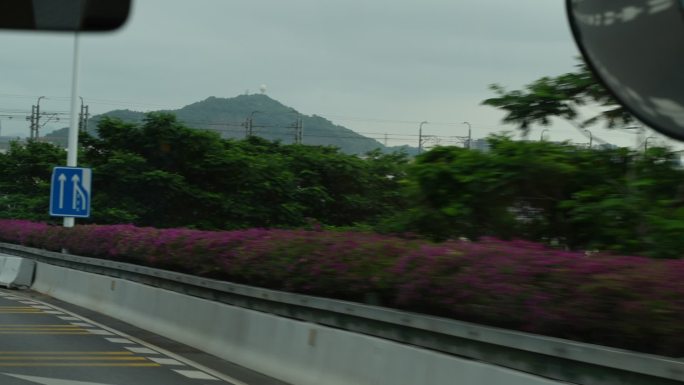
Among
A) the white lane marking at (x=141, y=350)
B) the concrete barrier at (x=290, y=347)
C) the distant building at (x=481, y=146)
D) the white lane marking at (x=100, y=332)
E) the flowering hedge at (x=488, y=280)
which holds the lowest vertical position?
the white lane marking at (x=100, y=332)

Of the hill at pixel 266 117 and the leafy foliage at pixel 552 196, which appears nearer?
the leafy foliage at pixel 552 196

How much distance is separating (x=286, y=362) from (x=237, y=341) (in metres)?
1.71

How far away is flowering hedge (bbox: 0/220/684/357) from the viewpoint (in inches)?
249

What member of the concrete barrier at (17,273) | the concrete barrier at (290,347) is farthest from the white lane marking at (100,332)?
the concrete barrier at (17,273)

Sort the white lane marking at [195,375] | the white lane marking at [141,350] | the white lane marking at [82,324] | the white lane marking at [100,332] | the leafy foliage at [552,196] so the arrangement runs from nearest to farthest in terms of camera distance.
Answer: the leafy foliage at [552,196], the white lane marking at [195,375], the white lane marking at [141,350], the white lane marking at [100,332], the white lane marking at [82,324]

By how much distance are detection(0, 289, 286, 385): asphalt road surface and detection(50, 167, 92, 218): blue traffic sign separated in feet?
29.4

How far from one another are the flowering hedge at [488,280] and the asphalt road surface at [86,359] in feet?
4.83

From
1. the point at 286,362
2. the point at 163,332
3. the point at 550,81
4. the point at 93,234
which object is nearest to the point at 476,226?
the point at 550,81

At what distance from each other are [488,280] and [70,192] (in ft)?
65.4

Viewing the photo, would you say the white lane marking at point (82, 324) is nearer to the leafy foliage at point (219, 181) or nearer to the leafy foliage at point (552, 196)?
the leafy foliage at point (552, 196)

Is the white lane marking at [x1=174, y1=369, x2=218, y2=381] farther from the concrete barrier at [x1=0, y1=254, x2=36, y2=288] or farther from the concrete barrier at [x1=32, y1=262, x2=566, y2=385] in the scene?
the concrete barrier at [x1=0, y1=254, x2=36, y2=288]

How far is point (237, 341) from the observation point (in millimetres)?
12328

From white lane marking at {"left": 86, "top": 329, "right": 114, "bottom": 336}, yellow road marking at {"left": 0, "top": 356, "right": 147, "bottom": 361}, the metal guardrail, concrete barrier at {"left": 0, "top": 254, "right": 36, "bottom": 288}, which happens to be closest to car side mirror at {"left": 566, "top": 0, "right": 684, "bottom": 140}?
the metal guardrail

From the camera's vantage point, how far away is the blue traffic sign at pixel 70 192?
25578 mm
